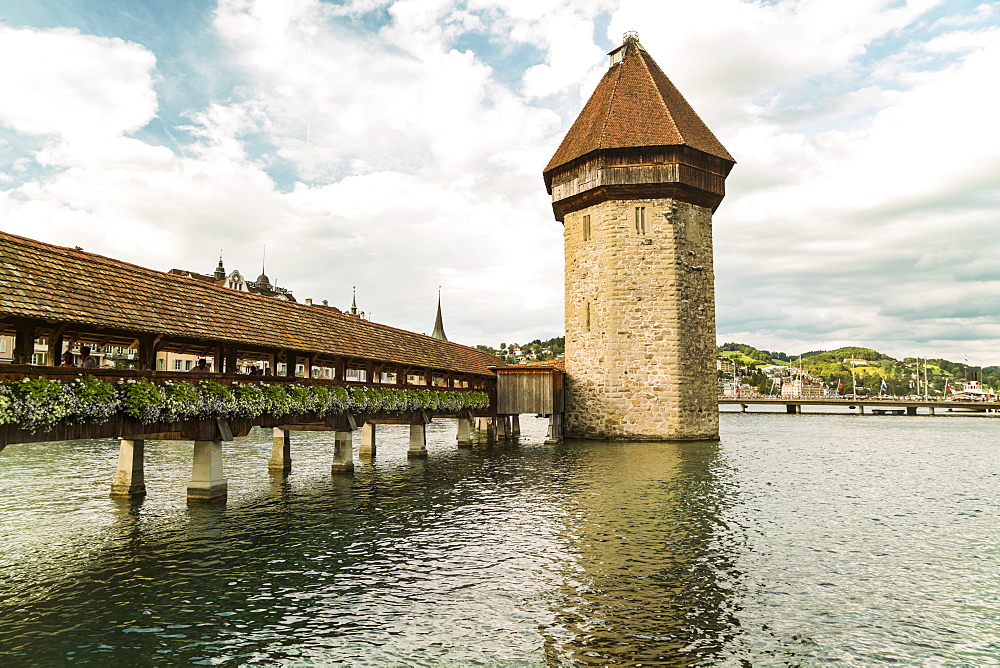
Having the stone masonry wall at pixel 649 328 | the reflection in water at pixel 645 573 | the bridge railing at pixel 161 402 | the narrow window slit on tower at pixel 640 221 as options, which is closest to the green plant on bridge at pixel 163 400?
the bridge railing at pixel 161 402

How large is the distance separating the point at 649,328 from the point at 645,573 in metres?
20.9

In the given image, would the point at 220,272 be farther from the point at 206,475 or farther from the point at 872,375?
the point at 872,375

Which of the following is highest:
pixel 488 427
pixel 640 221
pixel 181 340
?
pixel 640 221

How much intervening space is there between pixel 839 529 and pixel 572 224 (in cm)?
2226

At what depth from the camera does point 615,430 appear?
96.1 feet

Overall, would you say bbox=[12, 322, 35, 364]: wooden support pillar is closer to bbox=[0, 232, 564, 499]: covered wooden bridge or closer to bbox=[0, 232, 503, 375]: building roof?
bbox=[0, 232, 564, 499]: covered wooden bridge

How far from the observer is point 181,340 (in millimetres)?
12555

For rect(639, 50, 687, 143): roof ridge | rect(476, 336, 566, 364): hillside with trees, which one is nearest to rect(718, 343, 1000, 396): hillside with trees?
rect(476, 336, 566, 364): hillside with trees

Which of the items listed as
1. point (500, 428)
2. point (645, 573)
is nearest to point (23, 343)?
point (645, 573)

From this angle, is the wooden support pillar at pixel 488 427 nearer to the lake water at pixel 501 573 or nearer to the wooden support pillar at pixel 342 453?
the wooden support pillar at pixel 342 453

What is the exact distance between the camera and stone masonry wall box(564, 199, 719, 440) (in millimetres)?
28828

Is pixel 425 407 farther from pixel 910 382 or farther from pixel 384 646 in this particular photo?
pixel 910 382

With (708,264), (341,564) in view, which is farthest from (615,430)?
(341,564)

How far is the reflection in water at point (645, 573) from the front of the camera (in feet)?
21.4
